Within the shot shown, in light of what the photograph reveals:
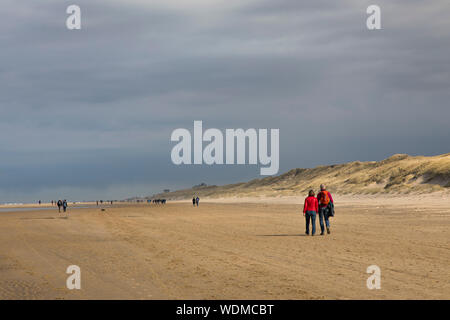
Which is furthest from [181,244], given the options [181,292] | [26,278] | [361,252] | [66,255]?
[181,292]

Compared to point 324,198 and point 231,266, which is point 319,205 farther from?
point 231,266

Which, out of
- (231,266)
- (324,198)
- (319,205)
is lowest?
(231,266)

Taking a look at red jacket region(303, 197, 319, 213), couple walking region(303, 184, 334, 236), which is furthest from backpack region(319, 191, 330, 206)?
red jacket region(303, 197, 319, 213)

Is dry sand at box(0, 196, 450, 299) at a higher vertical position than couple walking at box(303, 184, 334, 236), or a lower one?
lower

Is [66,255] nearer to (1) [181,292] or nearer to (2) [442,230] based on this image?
(1) [181,292]

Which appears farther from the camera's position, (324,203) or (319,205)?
(319,205)

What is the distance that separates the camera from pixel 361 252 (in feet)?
58.4

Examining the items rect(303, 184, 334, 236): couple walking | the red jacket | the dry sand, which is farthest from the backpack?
the dry sand

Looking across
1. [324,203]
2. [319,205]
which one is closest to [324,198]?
[324,203]

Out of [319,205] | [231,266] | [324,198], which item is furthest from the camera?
[319,205]

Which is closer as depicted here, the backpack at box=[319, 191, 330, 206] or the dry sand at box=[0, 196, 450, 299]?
the dry sand at box=[0, 196, 450, 299]

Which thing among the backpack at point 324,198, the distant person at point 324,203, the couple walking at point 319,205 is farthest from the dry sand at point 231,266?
the backpack at point 324,198

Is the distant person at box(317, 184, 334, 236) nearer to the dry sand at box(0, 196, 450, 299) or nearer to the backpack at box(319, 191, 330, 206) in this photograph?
the backpack at box(319, 191, 330, 206)
